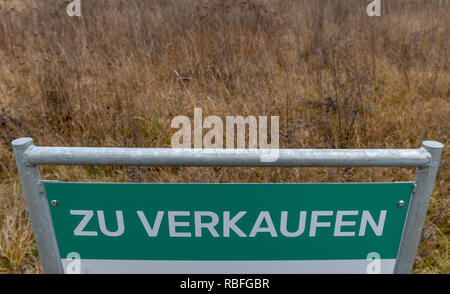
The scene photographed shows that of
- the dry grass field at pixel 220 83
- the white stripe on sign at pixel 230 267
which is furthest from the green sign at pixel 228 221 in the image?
the dry grass field at pixel 220 83

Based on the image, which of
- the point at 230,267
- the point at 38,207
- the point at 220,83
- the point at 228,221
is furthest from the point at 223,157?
the point at 220,83

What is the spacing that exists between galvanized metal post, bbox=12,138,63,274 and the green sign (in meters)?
0.02

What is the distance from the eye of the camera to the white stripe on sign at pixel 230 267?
89 cm

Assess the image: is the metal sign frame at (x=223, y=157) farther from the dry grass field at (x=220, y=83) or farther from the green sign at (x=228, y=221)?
the dry grass field at (x=220, y=83)

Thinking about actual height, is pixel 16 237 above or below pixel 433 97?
below

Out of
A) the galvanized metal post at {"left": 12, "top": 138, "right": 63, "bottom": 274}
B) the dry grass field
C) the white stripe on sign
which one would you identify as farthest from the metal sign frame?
the dry grass field

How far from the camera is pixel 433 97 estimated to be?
10.6ft

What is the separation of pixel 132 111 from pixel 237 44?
1.62 meters

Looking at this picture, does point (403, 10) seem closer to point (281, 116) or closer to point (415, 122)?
point (415, 122)

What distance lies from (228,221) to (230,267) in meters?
0.15

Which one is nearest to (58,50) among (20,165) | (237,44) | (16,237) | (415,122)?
(237,44)

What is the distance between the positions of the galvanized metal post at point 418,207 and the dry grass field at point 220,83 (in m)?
1.09

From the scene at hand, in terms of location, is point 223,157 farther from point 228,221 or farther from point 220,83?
point 220,83

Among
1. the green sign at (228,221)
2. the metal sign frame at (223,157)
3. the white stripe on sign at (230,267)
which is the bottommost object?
the white stripe on sign at (230,267)
